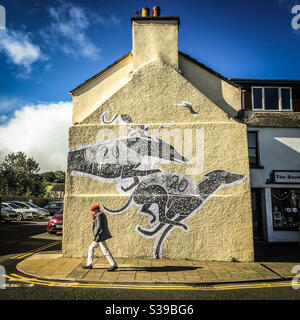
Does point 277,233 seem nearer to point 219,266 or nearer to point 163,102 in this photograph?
point 219,266

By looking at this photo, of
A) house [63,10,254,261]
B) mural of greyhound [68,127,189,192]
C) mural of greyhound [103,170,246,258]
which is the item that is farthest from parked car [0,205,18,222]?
mural of greyhound [103,170,246,258]

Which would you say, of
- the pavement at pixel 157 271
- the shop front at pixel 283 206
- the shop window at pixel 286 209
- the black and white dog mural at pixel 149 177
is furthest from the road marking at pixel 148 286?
the shop window at pixel 286 209

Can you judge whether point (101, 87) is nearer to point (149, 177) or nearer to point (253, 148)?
point (149, 177)

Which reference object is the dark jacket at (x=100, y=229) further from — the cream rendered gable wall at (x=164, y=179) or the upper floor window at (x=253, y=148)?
the upper floor window at (x=253, y=148)

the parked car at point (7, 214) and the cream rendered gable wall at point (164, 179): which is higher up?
the cream rendered gable wall at point (164, 179)

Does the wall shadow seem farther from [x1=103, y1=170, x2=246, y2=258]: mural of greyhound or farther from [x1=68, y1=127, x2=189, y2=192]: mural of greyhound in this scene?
[x1=68, y1=127, x2=189, y2=192]: mural of greyhound

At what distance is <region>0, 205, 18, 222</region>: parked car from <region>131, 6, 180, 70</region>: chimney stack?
17200 mm

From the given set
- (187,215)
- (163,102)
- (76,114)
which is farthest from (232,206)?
(76,114)

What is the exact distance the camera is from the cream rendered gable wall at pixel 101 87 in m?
10.8

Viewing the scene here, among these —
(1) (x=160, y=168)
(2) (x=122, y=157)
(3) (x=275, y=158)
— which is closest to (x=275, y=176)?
(3) (x=275, y=158)

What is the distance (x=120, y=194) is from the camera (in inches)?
346

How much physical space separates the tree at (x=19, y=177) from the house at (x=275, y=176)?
39.3m
